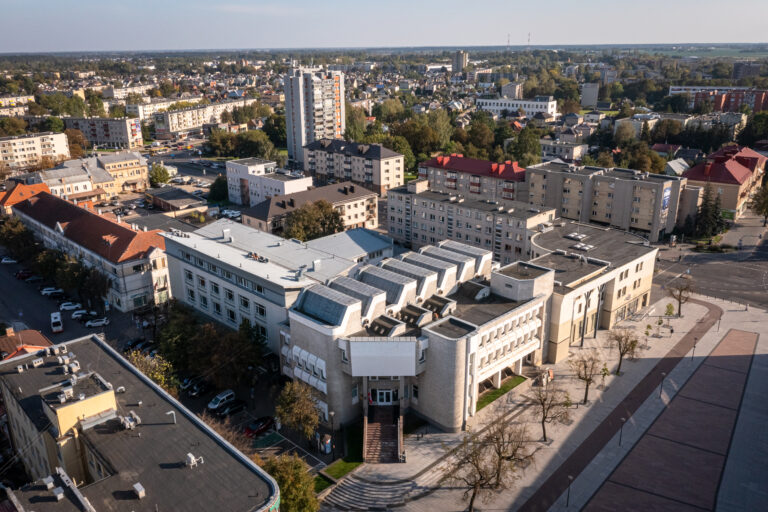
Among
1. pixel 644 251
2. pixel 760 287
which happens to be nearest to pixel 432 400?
pixel 644 251

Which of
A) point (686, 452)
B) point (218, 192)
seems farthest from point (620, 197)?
point (218, 192)

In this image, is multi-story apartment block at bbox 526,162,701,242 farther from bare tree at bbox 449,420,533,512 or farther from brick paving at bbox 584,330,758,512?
bare tree at bbox 449,420,533,512

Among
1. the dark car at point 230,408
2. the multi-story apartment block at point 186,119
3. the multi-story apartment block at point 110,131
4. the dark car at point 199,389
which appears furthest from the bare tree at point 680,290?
the multi-story apartment block at point 186,119

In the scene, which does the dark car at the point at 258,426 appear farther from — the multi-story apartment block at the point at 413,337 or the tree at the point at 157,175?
the tree at the point at 157,175

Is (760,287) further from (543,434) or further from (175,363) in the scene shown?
(175,363)

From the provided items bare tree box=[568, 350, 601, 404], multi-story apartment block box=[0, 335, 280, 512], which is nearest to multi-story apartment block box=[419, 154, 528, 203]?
bare tree box=[568, 350, 601, 404]

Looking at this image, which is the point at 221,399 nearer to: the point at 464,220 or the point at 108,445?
the point at 108,445
